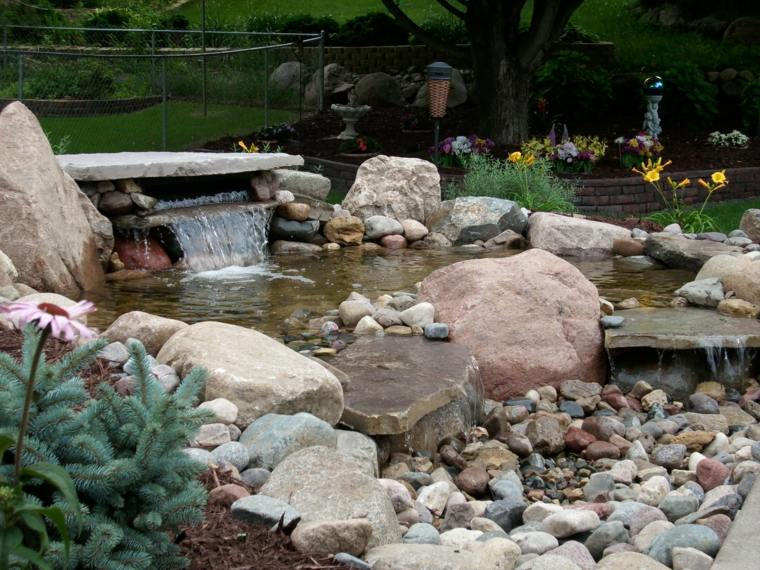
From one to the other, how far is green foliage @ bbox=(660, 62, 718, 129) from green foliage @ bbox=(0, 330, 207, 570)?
1470cm

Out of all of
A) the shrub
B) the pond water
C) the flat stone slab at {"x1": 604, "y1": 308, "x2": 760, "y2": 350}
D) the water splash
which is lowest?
the pond water

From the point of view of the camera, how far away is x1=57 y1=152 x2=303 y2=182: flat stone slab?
873 centimetres

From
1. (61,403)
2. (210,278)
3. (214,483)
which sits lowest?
(210,278)

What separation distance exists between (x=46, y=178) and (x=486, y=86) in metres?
7.72

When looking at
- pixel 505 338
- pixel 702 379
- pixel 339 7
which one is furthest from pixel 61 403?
pixel 339 7

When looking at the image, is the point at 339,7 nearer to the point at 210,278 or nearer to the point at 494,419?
the point at 210,278

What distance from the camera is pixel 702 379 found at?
662cm

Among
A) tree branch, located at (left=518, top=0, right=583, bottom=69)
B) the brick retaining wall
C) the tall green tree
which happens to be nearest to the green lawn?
the tall green tree

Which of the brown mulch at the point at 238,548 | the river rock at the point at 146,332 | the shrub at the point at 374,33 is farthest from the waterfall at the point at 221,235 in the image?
the shrub at the point at 374,33

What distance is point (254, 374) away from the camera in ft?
15.6

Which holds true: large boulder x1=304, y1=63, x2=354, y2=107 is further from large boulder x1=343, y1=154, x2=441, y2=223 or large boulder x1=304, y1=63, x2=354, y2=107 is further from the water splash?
the water splash

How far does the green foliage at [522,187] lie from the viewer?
11.0 meters

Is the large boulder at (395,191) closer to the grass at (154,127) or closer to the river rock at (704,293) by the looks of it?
the river rock at (704,293)

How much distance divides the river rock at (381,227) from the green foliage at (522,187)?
1274mm
